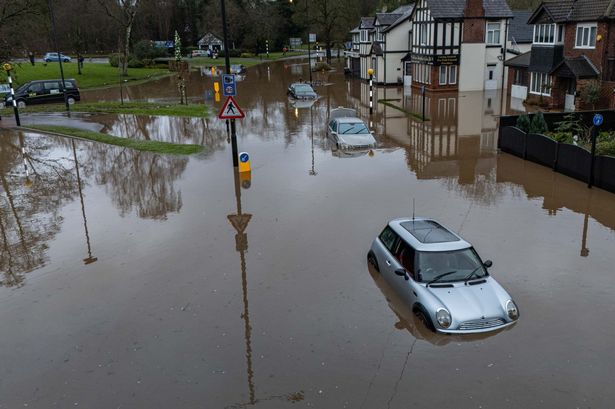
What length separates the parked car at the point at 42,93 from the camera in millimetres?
40281

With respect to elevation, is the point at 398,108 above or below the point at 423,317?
above

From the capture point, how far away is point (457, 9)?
4347 cm

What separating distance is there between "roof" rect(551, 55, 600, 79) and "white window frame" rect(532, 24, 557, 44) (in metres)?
2.26

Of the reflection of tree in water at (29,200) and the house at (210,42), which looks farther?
the house at (210,42)

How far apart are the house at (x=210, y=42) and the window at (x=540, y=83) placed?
3141 inches

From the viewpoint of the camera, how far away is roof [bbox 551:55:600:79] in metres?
30.9

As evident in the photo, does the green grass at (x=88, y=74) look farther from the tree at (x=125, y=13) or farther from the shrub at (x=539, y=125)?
the shrub at (x=539, y=125)

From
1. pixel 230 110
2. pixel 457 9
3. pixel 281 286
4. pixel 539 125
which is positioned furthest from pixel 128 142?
pixel 457 9

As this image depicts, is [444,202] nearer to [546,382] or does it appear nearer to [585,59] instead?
[546,382]

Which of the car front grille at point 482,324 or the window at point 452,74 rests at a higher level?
the window at point 452,74

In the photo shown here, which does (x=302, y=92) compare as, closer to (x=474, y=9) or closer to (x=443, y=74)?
(x=443, y=74)

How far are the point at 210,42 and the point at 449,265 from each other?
106178 mm

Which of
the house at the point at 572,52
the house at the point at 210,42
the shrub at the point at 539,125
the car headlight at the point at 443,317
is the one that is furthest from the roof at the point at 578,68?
the house at the point at 210,42

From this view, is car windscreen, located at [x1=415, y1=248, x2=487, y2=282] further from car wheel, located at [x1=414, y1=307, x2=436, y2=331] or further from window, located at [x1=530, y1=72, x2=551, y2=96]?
window, located at [x1=530, y1=72, x2=551, y2=96]
